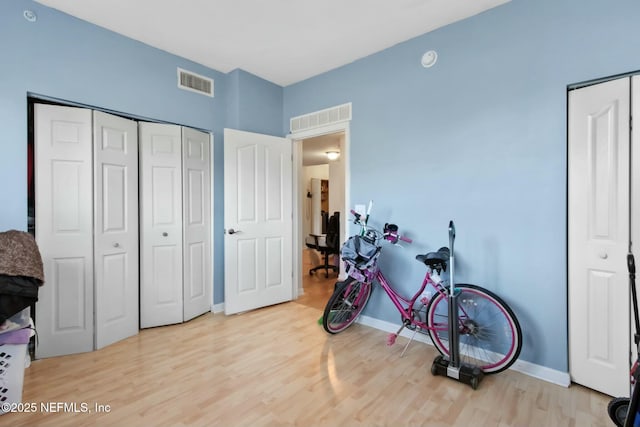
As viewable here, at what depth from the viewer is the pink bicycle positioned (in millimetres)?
2213

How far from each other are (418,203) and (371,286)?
95 centimetres

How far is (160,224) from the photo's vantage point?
9.96ft

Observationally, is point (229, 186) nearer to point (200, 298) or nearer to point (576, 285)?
point (200, 298)

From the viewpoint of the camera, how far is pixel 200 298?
336cm

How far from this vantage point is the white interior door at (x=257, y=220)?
11.0 ft

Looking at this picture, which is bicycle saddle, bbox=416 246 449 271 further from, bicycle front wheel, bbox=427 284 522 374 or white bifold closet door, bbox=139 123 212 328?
white bifold closet door, bbox=139 123 212 328

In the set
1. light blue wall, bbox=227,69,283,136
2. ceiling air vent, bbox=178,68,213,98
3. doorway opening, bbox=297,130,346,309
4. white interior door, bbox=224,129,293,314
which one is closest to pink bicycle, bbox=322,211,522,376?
doorway opening, bbox=297,130,346,309

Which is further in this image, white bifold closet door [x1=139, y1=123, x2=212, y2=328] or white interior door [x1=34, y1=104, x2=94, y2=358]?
white bifold closet door [x1=139, y1=123, x2=212, y2=328]

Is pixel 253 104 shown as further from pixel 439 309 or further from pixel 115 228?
pixel 439 309

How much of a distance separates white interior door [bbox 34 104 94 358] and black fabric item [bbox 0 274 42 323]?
0.73 metres

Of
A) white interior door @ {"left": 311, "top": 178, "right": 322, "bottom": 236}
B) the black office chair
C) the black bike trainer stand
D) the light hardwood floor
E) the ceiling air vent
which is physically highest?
the ceiling air vent

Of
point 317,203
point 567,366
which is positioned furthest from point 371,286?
point 317,203

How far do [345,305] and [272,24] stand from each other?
261 centimetres

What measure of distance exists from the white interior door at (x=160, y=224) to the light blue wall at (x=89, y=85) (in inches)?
10.5
